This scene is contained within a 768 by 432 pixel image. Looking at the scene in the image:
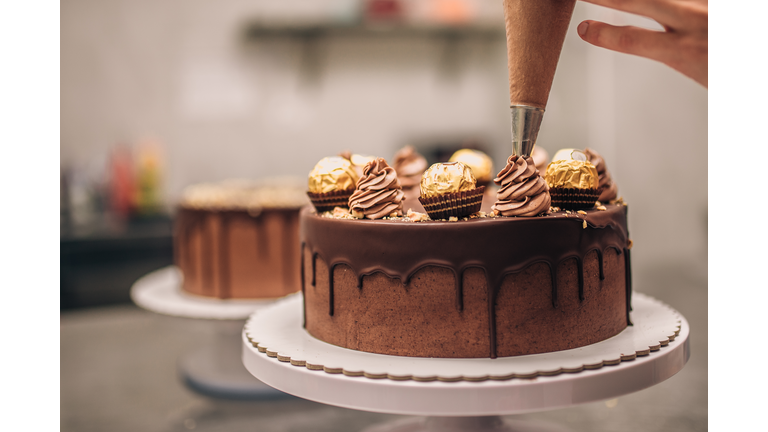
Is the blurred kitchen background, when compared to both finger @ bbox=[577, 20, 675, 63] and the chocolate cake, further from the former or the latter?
finger @ bbox=[577, 20, 675, 63]

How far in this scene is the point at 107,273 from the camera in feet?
12.7

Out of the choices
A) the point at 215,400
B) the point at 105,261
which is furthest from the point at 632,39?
the point at 105,261

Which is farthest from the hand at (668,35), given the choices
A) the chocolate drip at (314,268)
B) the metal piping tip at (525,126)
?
the chocolate drip at (314,268)

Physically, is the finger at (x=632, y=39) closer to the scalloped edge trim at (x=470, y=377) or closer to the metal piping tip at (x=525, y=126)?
the metal piping tip at (x=525, y=126)

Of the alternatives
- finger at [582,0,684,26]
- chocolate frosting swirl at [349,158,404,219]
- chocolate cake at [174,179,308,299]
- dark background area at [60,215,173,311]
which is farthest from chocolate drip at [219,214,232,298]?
finger at [582,0,684,26]

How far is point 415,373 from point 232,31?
432 cm

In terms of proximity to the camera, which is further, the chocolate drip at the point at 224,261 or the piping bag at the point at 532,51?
the chocolate drip at the point at 224,261

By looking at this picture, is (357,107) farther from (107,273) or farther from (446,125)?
(107,273)

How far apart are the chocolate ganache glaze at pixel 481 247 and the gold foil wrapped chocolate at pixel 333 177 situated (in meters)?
0.22

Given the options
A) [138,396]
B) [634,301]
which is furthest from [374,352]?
[138,396]

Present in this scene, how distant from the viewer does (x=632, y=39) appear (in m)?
1.21

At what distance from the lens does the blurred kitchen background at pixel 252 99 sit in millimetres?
3932

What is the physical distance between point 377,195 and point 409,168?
0.41m

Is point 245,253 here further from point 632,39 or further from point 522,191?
point 632,39
